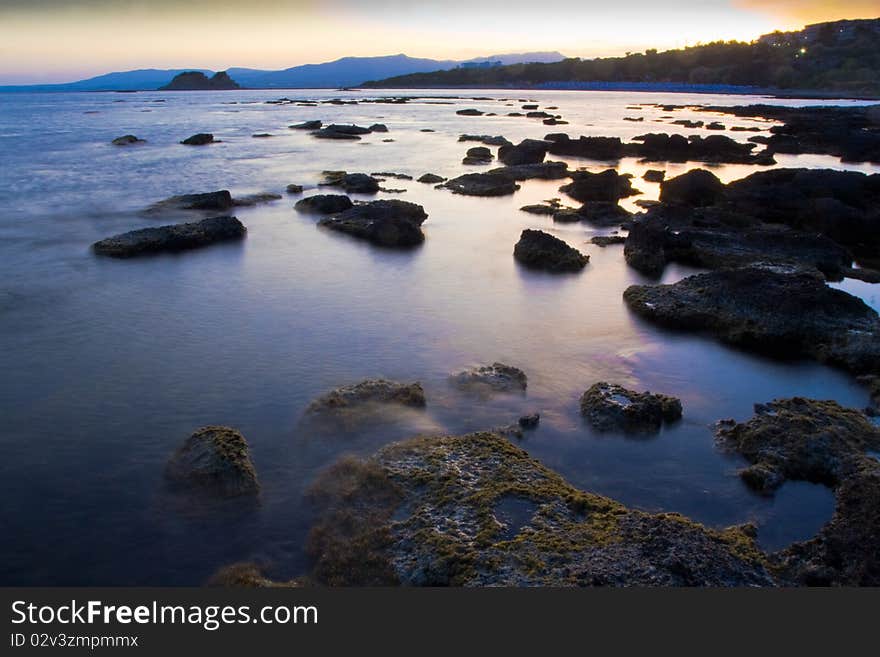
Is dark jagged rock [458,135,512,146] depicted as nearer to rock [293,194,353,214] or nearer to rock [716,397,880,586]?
rock [293,194,353,214]

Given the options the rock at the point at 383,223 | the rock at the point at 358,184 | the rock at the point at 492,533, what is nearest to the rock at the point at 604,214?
the rock at the point at 383,223

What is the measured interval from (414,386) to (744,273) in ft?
25.3

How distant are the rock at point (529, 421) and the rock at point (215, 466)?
3.68m

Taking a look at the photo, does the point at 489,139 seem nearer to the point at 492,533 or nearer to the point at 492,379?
the point at 492,379

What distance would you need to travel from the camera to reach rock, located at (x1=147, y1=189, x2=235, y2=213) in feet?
75.8

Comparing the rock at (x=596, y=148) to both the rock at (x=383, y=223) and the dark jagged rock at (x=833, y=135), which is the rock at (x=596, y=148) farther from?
the rock at (x=383, y=223)

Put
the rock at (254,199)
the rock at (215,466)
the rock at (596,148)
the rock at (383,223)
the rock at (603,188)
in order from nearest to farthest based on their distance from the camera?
the rock at (215,466) < the rock at (383,223) < the rock at (254,199) < the rock at (603,188) < the rock at (596,148)

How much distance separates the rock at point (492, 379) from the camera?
32.2 ft

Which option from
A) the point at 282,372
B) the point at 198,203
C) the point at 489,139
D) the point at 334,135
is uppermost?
the point at 334,135

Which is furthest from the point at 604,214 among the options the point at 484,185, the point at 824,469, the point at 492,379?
the point at 824,469

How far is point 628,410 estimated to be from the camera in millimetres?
8781

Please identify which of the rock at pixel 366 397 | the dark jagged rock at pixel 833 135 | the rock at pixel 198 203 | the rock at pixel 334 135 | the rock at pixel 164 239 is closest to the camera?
the rock at pixel 366 397

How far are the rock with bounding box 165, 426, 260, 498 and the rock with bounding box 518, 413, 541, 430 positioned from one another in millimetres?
3683

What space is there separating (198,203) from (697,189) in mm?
19139
